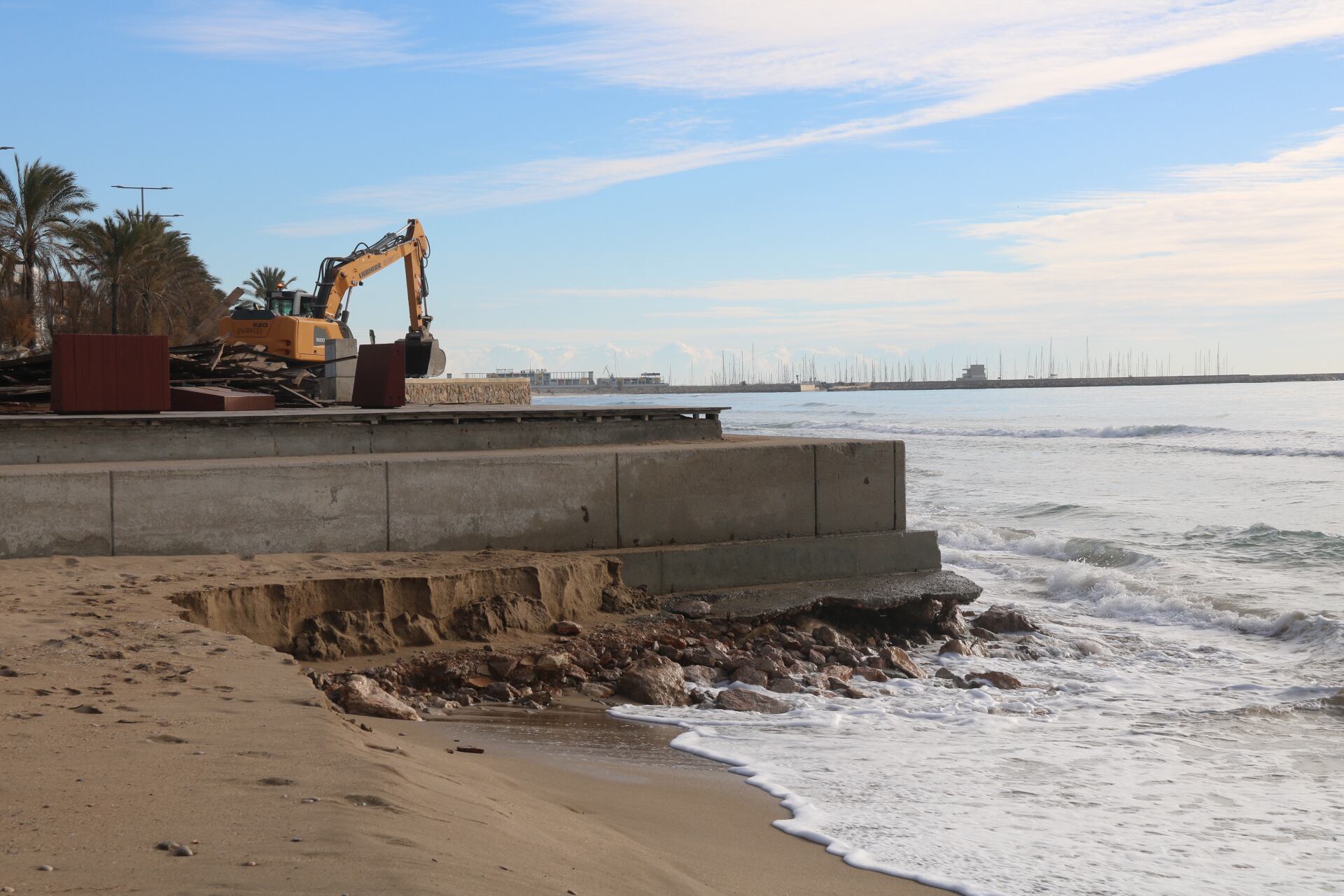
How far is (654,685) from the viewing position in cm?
755

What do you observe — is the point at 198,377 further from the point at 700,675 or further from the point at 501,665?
the point at 700,675

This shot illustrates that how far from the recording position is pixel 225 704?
5023mm

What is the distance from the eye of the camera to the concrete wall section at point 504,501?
9.16m

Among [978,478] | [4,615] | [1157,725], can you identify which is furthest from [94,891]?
[978,478]

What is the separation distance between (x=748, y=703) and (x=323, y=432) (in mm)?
5101

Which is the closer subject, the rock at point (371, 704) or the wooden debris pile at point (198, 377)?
the rock at point (371, 704)

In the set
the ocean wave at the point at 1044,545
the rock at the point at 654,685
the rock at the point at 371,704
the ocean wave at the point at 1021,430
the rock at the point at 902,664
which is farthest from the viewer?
the ocean wave at the point at 1021,430

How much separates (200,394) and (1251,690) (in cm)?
1079

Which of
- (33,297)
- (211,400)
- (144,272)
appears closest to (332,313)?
(211,400)

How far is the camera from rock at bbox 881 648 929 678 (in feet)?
27.8

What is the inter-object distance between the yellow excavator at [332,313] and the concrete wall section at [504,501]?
458 inches

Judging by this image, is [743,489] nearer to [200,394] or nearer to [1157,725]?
[1157,725]

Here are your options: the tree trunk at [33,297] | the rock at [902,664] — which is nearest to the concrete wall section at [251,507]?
the rock at [902,664]

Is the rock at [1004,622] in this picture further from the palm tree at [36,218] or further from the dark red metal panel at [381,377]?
the palm tree at [36,218]
